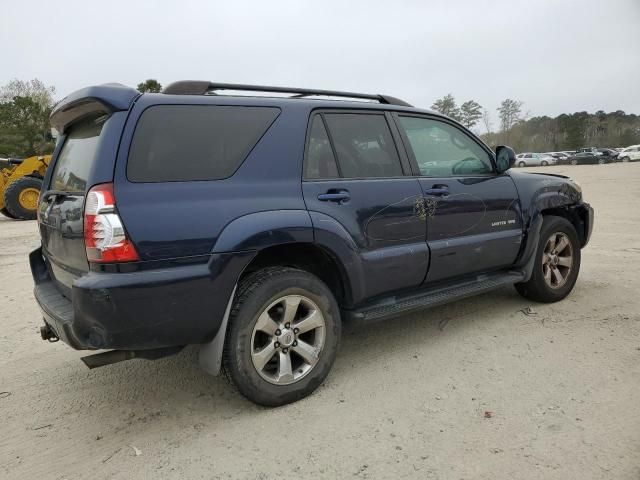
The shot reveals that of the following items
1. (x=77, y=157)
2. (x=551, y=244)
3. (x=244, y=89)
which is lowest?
(x=551, y=244)

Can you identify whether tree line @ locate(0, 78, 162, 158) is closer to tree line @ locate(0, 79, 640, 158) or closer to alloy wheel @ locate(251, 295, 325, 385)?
tree line @ locate(0, 79, 640, 158)

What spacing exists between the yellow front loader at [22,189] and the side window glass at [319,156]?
40.8 feet

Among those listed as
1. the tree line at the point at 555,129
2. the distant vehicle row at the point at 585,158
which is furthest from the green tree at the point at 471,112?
the distant vehicle row at the point at 585,158

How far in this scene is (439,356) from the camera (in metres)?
3.48

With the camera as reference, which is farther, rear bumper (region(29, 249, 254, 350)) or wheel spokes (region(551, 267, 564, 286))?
wheel spokes (region(551, 267, 564, 286))

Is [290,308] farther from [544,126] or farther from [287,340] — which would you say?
[544,126]

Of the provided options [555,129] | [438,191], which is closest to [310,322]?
[438,191]

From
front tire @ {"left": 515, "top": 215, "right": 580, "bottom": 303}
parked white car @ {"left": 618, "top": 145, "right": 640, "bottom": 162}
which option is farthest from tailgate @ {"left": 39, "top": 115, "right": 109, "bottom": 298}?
parked white car @ {"left": 618, "top": 145, "right": 640, "bottom": 162}

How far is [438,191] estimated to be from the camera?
3559 millimetres

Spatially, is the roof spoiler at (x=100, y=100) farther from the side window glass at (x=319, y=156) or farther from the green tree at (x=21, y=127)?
the green tree at (x=21, y=127)

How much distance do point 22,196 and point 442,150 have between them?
13.7 m

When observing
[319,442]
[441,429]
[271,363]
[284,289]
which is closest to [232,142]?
[284,289]

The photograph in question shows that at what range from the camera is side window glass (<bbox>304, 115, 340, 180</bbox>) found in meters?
3.06

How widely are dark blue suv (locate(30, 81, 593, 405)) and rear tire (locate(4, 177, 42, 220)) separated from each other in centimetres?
1220
